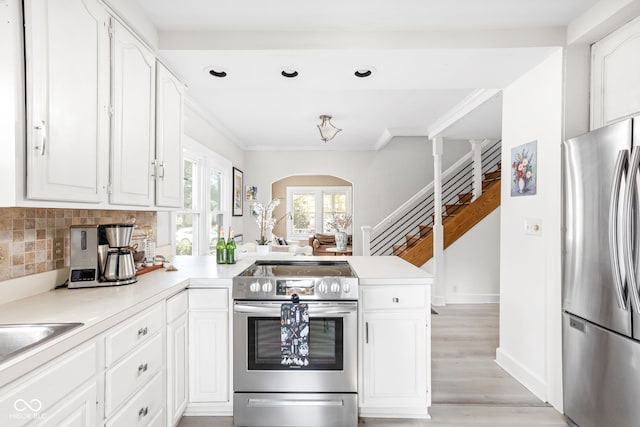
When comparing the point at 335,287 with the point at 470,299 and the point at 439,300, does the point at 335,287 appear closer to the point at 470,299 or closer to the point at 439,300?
the point at 439,300

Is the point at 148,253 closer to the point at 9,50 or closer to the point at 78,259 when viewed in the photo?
the point at 78,259

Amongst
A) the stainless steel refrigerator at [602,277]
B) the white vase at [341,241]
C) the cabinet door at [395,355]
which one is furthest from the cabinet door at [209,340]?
the white vase at [341,241]

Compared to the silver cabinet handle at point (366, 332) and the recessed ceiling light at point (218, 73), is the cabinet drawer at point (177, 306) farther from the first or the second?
the recessed ceiling light at point (218, 73)

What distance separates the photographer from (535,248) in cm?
251

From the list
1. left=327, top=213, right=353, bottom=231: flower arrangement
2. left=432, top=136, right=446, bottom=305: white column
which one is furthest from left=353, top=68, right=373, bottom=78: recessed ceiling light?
left=327, top=213, right=353, bottom=231: flower arrangement

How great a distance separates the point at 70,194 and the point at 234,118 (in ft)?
11.2

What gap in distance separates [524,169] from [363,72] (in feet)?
4.67

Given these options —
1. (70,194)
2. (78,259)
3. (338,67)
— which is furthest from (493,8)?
(78,259)

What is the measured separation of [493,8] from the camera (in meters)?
2.00

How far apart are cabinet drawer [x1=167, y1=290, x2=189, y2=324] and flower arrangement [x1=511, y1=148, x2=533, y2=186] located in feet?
8.34

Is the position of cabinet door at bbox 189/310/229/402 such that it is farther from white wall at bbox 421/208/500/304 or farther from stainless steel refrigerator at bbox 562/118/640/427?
white wall at bbox 421/208/500/304

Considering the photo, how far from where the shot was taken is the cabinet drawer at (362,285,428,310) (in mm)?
2141

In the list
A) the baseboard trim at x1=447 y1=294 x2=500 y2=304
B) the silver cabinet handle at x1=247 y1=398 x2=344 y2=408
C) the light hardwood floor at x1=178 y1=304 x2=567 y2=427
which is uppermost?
the silver cabinet handle at x1=247 y1=398 x2=344 y2=408

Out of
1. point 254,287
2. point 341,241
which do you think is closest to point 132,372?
Answer: point 254,287
